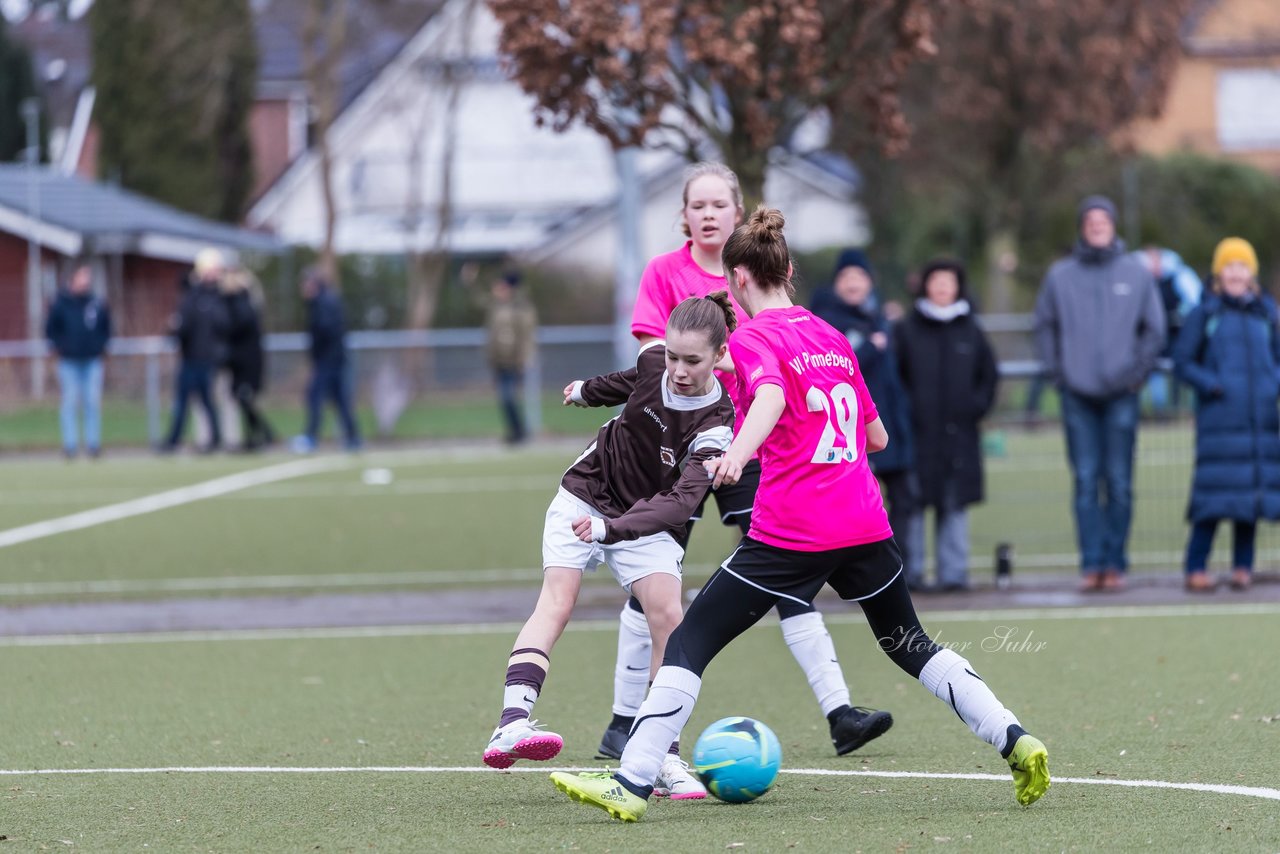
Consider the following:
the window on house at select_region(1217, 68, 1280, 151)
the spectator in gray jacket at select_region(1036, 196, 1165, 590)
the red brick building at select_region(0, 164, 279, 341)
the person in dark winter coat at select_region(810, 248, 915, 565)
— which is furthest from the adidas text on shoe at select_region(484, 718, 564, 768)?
the window on house at select_region(1217, 68, 1280, 151)

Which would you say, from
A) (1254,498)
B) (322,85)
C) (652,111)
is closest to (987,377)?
(1254,498)

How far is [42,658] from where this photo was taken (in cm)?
1033

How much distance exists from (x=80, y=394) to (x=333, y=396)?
2987 millimetres

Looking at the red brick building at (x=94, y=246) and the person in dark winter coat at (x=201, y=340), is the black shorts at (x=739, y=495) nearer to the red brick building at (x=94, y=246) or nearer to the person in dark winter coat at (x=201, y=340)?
the person in dark winter coat at (x=201, y=340)

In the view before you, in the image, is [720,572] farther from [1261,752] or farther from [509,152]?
[509,152]

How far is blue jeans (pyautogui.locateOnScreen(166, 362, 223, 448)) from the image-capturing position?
22.8m

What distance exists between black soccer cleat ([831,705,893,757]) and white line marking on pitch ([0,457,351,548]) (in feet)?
32.6

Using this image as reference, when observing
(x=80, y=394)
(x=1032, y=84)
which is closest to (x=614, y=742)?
(x=80, y=394)

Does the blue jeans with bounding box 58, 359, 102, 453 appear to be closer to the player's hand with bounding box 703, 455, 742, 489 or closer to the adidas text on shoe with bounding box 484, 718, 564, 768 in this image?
the adidas text on shoe with bounding box 484, 718, 564, 768

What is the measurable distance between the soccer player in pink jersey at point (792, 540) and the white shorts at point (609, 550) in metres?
0.48

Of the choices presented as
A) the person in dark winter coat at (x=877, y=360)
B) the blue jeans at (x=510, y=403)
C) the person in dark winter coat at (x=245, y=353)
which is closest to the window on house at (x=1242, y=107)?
the blue jeans at (x=510, y=403)

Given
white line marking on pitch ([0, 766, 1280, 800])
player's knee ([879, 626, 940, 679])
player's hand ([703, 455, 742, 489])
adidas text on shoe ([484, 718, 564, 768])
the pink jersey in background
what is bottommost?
white line marking on pitch ([0, 766, 1280, 800])

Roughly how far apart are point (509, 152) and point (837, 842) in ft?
148
